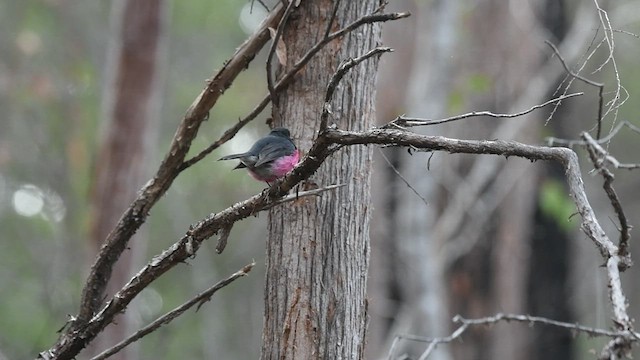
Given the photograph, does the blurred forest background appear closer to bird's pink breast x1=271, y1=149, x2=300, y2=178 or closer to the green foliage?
the green foliage

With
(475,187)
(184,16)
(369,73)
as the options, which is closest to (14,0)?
(184,16)

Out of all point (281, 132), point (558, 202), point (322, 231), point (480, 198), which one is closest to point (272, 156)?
point (281, 132)

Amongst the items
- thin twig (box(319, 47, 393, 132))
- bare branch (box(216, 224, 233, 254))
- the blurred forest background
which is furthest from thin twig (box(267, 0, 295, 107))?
the blurred forest background

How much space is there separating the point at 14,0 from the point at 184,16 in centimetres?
399

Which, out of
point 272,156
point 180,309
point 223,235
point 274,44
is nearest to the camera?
point 180,309

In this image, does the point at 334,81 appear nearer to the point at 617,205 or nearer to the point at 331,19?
the point at 331,19

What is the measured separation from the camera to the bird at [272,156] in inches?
157

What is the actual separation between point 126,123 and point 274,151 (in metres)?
6.22

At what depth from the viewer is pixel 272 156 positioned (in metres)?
3.97

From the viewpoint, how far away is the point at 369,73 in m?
4.21

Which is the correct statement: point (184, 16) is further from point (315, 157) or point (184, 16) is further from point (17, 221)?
point (315, 157)

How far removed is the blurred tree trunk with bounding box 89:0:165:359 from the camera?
9.77m

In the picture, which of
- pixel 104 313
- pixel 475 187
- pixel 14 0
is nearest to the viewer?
pixel 104 313

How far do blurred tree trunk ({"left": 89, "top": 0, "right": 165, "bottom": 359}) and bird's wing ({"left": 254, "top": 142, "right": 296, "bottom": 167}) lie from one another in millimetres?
6100
